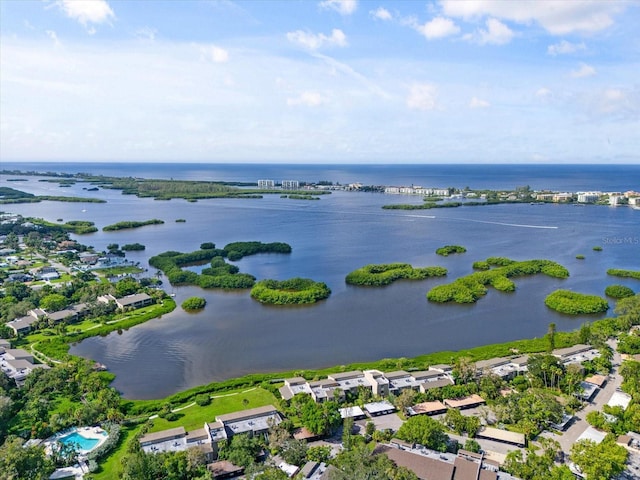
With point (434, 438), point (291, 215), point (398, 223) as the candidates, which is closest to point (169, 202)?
point (291, 215)

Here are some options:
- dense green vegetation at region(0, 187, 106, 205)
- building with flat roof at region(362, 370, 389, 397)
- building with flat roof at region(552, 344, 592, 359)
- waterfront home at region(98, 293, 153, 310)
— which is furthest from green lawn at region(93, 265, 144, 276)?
dense green vegetation at region(0, 187, 106, 205)

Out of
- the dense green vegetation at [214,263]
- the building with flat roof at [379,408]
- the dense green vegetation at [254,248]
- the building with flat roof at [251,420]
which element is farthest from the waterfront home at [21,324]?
the building with flat roof at [379,408]

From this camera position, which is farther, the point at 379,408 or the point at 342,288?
the point at 342,288

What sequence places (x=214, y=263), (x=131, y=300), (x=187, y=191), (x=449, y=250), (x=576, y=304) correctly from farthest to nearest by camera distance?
(x=187, y=191)
(x=449, y=250)
(x=214, y=263)
(x=131, y=300)
(x=576, y=304)

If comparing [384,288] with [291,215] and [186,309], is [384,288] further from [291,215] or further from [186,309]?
[291,215]

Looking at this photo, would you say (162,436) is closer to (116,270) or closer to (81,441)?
(81,441)

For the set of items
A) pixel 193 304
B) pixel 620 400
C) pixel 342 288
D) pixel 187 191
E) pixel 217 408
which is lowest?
pixel 217 408

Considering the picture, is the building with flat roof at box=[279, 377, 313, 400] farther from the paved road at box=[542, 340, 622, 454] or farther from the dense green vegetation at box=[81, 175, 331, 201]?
the dense green vegetation at box=[81, 175, 331, 201]

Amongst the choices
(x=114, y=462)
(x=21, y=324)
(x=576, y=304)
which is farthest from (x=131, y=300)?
(x=576, y=304)
